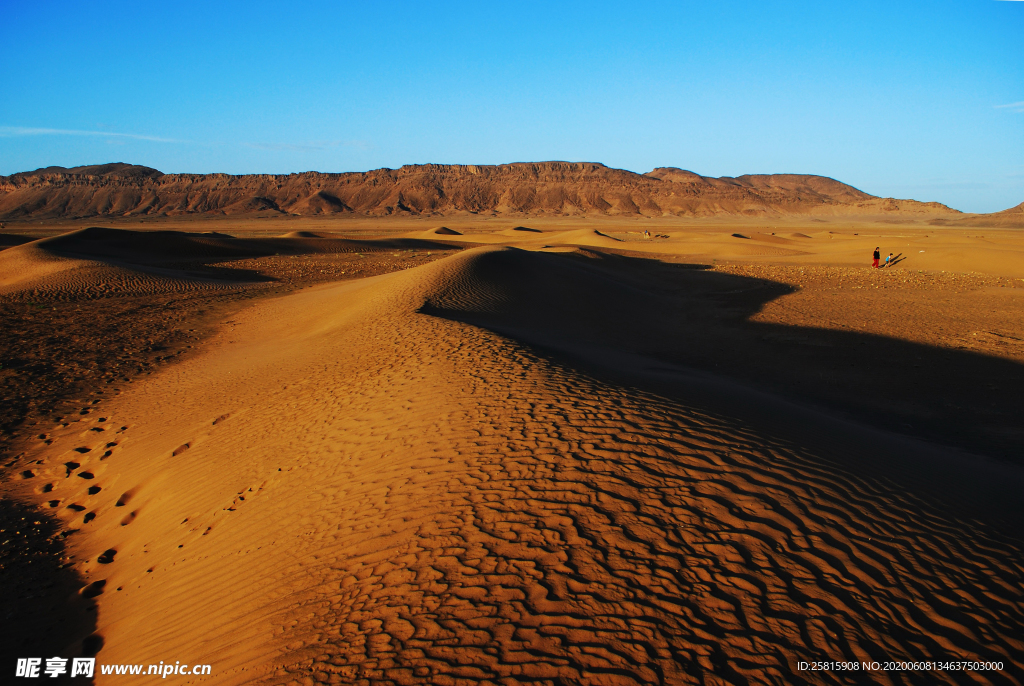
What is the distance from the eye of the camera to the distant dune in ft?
420

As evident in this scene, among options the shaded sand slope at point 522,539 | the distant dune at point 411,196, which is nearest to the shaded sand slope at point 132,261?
the shaded sand slope at point 522,539

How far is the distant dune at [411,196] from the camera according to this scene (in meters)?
128

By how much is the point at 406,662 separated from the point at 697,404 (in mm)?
4851

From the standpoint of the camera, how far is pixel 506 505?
4.22 m

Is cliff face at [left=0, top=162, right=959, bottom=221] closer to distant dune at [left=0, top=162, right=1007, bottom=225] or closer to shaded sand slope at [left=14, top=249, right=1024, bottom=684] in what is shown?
distant dune at [left=0, top=162, right=1007, bottom=225]

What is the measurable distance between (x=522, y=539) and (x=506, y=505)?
1.45ft

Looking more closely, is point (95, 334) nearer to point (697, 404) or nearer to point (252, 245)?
point (697, 404)

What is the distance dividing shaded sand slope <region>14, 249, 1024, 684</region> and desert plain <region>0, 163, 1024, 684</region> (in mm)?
23

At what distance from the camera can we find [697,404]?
267 inches

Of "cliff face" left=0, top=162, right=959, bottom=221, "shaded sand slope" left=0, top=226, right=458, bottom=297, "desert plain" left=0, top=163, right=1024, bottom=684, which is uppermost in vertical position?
"cliff face" left=0, top=162, right=959, bottom=221

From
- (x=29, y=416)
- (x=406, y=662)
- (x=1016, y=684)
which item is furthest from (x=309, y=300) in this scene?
(x=1016, y=684)

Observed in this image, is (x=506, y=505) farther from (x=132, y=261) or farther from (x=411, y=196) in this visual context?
(x=411, y=196)
